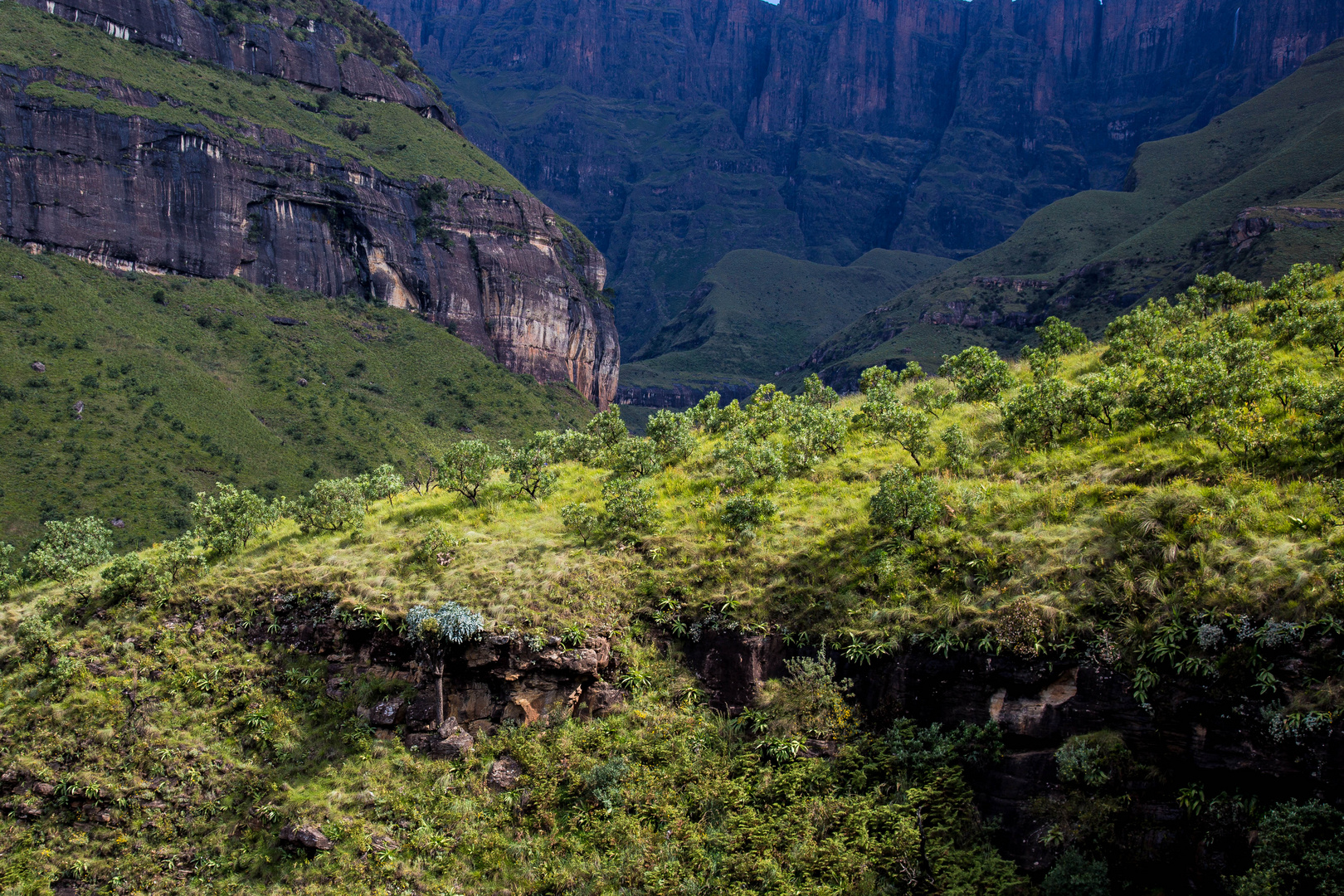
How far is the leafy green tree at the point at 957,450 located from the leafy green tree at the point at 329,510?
53.4ft

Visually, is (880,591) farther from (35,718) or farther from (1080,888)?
(35,718)

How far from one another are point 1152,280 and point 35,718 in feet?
448

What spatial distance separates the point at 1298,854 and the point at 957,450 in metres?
11.6

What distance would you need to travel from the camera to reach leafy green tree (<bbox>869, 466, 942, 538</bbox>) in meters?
19.3

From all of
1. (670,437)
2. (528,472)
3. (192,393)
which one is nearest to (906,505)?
(670,437)

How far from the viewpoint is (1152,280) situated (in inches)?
4921

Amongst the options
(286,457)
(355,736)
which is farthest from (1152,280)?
(355,736)

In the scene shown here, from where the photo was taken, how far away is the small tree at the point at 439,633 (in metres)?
19.5

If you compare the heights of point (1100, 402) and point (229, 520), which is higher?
point (1100, 402)

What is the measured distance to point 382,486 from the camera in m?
28.0

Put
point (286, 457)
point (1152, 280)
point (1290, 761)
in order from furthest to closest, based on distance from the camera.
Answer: point (1152, 280) < point (286, 457) < point (1290, 761)

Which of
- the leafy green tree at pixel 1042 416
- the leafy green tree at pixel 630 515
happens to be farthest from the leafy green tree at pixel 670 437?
the leafy green tree at pixel 1042 416

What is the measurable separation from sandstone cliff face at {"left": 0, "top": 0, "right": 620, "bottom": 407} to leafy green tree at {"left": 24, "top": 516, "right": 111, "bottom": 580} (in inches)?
3078

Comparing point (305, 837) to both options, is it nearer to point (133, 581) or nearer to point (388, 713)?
point (388, 713)
